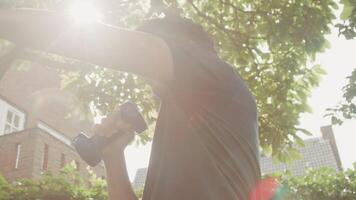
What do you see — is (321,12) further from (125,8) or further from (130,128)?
(130,128)

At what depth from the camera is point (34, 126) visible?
71.4ft

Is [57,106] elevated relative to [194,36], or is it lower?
elevated

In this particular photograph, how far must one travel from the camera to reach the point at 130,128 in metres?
1.89

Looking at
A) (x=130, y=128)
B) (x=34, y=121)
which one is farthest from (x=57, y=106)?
(x=130, y=128)

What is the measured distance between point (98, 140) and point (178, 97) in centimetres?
44

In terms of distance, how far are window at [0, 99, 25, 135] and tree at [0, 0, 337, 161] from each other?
12669mm

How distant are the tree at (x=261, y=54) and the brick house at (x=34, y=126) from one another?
14.9 feet

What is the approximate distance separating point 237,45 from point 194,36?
706cm

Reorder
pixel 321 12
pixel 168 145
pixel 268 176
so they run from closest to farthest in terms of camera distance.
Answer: pixel 168 145 → pixel 321 12 → pixel 268 176

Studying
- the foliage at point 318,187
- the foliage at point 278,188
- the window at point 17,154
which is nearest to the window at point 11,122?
the window at point 17,154

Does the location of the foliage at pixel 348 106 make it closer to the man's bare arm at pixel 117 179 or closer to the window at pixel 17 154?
the man's bare arm at pixel 117 179

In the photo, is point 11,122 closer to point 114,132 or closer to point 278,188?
point 278,188

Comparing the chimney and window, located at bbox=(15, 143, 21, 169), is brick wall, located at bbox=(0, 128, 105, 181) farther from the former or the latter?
the chimney

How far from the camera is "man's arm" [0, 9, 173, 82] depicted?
5.07 ft
